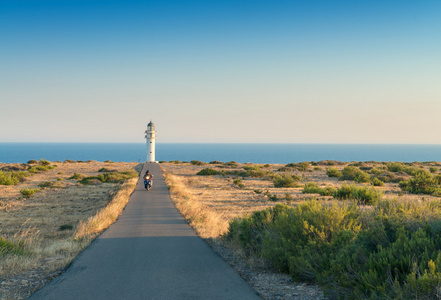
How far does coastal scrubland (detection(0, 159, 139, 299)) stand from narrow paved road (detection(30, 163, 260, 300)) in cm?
55

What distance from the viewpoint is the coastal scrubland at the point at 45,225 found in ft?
23.3

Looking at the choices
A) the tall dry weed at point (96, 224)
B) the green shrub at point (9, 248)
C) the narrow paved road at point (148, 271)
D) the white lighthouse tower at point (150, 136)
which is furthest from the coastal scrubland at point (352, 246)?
the white lighthouse tower at point (150, 136)

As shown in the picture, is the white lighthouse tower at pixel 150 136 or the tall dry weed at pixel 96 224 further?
the white lighthouse tower at pixel 150 136

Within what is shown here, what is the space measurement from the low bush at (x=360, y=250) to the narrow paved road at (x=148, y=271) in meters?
1.17

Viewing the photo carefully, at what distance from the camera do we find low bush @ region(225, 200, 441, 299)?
4.29m

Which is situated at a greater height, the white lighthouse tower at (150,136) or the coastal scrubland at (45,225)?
the white lighthouse tower at (150,136)

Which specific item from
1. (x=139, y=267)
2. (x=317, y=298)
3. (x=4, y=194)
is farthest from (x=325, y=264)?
(x=4, y=194)

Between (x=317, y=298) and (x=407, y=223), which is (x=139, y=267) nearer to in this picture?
(x=317, y=298)

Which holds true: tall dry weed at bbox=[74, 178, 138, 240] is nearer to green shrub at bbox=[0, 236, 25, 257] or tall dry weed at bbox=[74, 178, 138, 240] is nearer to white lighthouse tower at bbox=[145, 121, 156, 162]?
green shrub at bbox=[0, 236, 25, 257]

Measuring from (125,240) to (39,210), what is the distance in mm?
13190

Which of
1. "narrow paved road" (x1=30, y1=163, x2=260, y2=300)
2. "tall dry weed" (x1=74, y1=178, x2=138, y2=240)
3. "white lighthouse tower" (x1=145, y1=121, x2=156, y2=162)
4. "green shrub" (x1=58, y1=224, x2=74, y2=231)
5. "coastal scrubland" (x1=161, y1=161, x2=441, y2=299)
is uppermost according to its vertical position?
"white lighthouse tower" (x1=145, y1=121, x2=156, y2=162)

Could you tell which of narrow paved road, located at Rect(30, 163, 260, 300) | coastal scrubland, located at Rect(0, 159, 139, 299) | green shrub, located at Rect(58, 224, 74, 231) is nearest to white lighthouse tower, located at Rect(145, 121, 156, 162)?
coastal scrubland, located at Rect(0, 159, 139, 299)

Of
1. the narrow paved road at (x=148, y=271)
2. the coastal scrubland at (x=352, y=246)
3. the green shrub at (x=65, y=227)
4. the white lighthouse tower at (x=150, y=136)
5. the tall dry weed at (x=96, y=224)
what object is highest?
the white lighthouse tower at (x=150, y=136)

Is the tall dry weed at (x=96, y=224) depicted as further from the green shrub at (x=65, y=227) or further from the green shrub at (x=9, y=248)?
the green shrub at (x=9, y=248)
